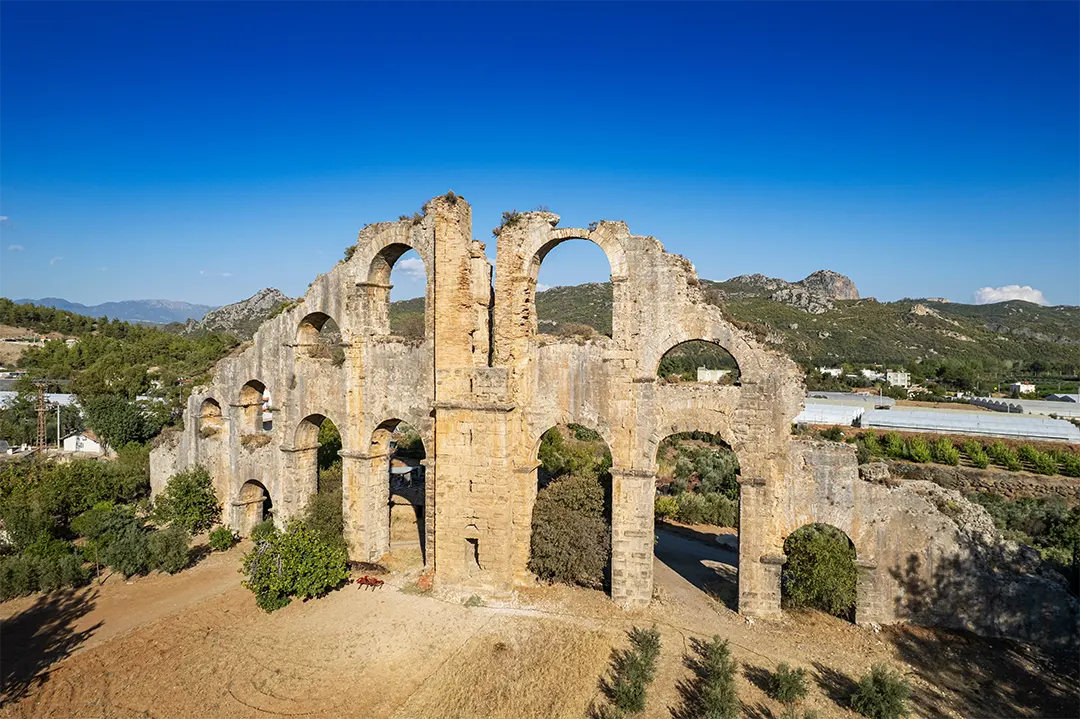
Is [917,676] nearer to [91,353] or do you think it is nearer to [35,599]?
[35,599]

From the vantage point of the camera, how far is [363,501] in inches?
585

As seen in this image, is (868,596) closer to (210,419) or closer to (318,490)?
(318,490)

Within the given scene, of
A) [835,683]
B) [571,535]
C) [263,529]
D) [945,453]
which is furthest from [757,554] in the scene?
[945,453]

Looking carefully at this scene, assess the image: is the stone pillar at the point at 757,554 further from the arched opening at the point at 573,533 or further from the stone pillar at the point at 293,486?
the stone pillar at the point at 293,486

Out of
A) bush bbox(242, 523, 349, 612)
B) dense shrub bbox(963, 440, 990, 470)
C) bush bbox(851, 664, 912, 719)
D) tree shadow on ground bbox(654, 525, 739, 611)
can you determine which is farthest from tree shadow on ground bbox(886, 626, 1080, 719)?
dense shrub bbox(963, 440, 990, 470)

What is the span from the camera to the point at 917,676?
9867 millimetres

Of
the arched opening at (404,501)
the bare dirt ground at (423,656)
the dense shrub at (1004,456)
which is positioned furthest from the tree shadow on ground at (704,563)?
the dense shrub at (1004,456)

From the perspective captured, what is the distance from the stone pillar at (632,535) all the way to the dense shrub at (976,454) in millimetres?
26028

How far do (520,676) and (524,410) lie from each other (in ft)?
17.5

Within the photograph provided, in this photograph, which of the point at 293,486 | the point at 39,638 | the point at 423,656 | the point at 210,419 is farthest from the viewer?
the point at 210,419

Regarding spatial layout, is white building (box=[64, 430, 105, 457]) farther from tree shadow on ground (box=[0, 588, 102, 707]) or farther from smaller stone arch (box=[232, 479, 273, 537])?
tree shadow on ground (box=[0, 588, 102, 707])

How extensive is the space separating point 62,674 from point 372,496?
650 centimetres

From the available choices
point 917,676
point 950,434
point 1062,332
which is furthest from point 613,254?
point 1062,332

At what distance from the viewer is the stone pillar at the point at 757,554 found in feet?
38.8
